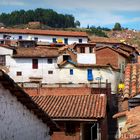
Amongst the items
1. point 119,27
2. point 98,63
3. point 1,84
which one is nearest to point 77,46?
point 98,63

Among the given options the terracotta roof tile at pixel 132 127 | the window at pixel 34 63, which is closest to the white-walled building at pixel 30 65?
the window at pixel 34 63

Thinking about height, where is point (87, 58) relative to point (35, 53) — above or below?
below

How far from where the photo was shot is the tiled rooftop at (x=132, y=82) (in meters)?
11.5

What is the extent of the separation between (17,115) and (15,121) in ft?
0.83

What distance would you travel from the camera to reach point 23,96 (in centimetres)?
1073

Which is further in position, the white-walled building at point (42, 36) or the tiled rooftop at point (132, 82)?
the white-walled building at point (42, 36)

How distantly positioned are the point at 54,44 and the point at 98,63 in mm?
15703

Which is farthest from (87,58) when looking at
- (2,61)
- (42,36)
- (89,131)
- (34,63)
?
(89,131)

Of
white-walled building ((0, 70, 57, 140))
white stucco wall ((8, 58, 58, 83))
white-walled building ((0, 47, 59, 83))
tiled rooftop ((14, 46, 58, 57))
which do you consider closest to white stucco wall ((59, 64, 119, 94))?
white-walled building ((0, 47, 59, 83))

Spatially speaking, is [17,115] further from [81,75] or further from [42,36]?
[42,36]

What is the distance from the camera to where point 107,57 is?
61.2 metres

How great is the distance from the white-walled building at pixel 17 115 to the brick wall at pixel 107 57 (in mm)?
48075

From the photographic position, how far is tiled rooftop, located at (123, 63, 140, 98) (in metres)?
11.5

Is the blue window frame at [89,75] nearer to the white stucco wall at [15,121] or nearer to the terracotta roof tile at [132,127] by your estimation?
the white stucco wall at [15,121]
